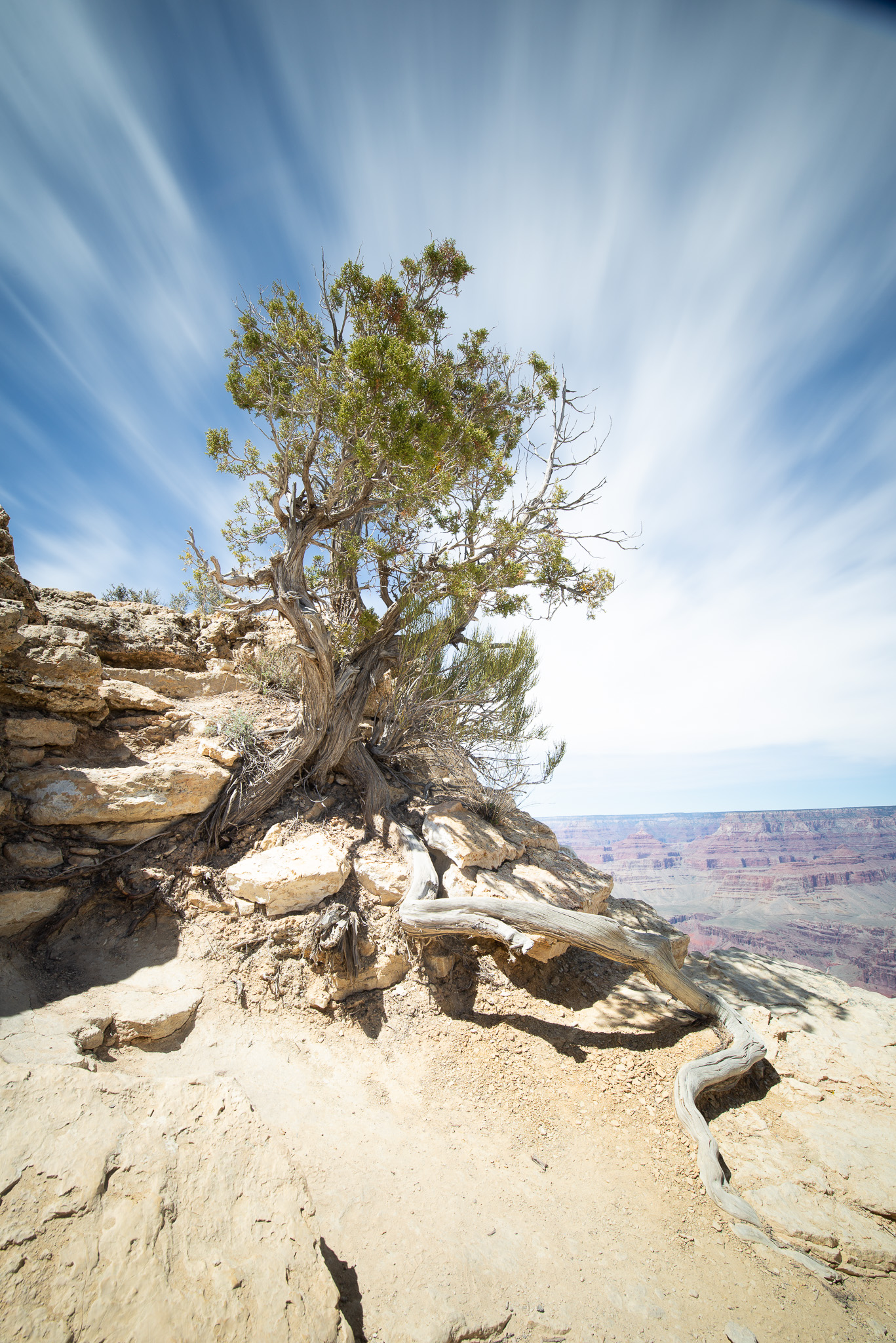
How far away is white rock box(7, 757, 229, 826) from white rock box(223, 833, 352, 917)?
2.93 feet

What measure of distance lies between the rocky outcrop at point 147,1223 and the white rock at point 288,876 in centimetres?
206

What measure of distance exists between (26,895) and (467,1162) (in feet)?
13.7

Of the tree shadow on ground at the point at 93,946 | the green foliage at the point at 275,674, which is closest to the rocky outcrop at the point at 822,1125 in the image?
the tree shadow on ground at the point at 93,946

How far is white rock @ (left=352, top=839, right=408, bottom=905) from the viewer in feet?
17.3

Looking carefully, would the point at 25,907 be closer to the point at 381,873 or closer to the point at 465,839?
the point at 381,873

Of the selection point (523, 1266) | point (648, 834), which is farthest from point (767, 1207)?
point (648, 834)

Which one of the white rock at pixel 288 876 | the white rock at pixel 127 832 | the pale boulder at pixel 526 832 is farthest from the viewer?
the pale boulder at pixel 526 832

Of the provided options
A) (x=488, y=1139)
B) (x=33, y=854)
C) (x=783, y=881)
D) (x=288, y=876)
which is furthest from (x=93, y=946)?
(x=783, y=881)

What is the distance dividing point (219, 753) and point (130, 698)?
117 cm

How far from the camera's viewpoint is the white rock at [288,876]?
4.87 m

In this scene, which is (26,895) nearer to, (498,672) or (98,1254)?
(98,1254)

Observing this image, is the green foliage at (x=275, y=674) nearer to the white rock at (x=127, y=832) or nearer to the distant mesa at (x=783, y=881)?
the white rock at (x=127, y=832)

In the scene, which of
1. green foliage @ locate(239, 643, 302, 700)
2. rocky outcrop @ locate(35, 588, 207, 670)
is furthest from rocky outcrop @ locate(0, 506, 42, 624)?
green foliage @ locate(239, 643, 302, 700)

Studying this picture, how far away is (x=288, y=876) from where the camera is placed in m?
4.93
